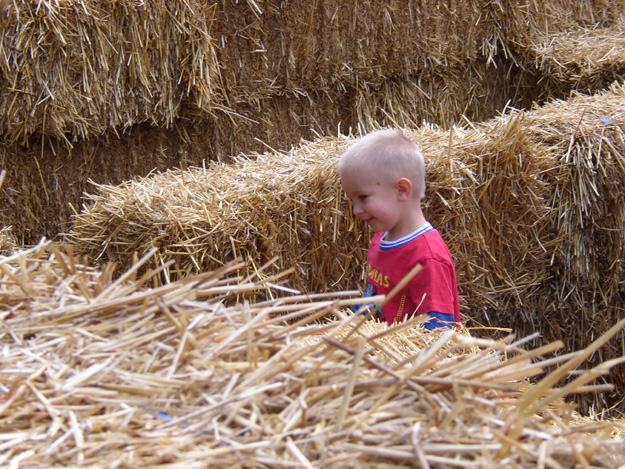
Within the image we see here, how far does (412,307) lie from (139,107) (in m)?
2.08

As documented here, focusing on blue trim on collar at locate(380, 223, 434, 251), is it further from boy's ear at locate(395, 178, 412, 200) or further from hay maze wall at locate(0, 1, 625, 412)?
hay maze wall at locate(0, 1, 625, 412)

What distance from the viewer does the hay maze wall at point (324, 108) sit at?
2678mm

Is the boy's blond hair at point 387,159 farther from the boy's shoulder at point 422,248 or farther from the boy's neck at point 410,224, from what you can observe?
the boy's shoulder at point 422,248

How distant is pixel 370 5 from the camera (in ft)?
12.9

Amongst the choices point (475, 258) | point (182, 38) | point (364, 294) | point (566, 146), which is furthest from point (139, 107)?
point (566, 146)

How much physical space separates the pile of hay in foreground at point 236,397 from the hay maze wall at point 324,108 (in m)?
1.07

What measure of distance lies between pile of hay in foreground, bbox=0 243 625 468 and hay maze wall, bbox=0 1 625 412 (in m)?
1.07

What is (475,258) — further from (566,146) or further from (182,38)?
(182,38)

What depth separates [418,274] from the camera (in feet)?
7.06

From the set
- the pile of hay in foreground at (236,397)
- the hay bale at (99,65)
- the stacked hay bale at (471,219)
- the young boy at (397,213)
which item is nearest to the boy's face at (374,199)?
the young boy at (397,213)

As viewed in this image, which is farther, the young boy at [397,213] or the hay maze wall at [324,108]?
the hay maze wall at [324,108]

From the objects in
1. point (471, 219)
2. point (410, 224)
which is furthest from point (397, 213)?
point (471, 219)

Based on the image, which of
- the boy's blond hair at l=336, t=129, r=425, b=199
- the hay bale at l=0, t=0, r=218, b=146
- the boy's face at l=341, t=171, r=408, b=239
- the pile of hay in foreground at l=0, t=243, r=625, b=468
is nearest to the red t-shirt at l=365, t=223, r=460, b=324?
the boy's face at l=341, t=171, r=408, b=239

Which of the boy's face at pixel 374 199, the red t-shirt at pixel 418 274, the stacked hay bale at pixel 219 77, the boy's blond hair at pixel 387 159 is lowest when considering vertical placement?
the red t-shirt at pixel 418 274
